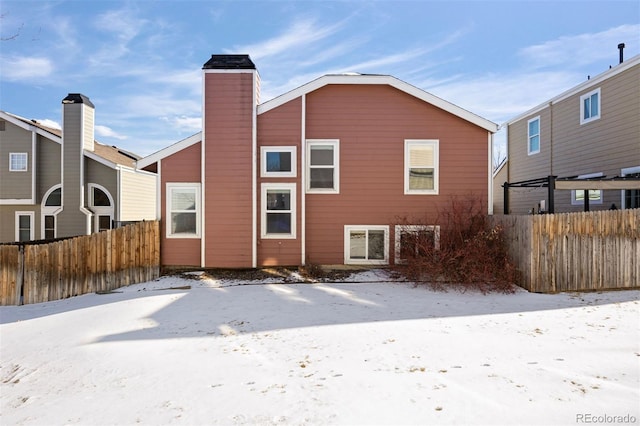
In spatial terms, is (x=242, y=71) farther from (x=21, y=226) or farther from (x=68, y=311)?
(x=21, y=226)

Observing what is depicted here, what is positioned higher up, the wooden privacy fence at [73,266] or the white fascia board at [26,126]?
the white fascia board at [26,126]

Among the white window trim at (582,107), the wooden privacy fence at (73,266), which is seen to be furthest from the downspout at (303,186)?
the white window trim at (582,107)

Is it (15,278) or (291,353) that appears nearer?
(291,353)

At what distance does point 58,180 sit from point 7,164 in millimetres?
2408

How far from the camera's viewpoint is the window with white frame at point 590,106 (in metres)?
13.0

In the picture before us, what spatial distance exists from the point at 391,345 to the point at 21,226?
18840 millimetres

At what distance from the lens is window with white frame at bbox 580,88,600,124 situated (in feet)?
42.8

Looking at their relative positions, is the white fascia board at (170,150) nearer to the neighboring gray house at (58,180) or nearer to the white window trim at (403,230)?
the neighboring gray house at (58,180)

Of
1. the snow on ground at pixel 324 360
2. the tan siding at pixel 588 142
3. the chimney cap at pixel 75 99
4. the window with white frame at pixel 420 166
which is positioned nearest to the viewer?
the snow on ground at pixel 324 360

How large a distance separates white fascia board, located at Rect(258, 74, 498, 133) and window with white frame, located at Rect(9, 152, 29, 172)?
13.0 m

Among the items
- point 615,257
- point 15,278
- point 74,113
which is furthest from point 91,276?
point 615,257

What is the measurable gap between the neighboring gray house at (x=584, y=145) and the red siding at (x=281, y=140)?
714cm

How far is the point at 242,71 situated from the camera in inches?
419

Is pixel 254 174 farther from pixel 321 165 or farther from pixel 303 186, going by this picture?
pixel 321 165
